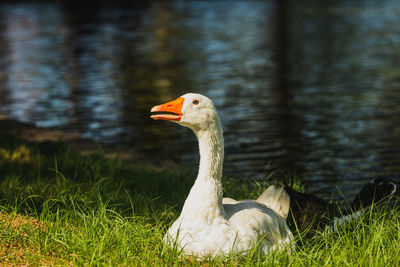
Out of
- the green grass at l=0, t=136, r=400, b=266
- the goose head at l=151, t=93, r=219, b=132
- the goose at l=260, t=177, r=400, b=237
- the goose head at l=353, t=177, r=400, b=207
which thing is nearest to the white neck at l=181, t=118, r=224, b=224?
the goose head at l=151, t=93, r=219, b=132

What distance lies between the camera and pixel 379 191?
6.48 m

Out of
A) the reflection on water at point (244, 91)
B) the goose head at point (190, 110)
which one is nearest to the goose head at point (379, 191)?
the reflection on water at point (244, 91)

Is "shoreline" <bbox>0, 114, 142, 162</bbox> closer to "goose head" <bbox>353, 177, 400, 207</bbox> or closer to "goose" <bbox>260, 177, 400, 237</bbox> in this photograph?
"goose" <bbox>260, 177, 400, 237</bbox>

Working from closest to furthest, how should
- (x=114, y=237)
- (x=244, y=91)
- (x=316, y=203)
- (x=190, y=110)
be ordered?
(x=114, y=237) < (x=190, y=110) < (x=316, y=203) < (x=244, y=91)

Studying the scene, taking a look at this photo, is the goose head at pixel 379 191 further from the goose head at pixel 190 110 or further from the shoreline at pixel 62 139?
the shoreline at pixel 62 139

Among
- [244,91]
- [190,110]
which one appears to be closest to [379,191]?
[190,110]

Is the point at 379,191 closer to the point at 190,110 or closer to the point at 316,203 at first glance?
the point at 316,203

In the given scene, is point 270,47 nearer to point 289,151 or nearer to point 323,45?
point 323,45

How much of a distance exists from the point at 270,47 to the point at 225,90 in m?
12.6

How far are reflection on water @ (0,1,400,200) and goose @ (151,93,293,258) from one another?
3.83 metres

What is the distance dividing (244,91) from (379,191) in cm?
1159

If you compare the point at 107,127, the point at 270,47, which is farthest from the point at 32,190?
the point at 270,47

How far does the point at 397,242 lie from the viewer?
16.2ft

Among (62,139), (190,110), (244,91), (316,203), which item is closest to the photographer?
(190,110)
